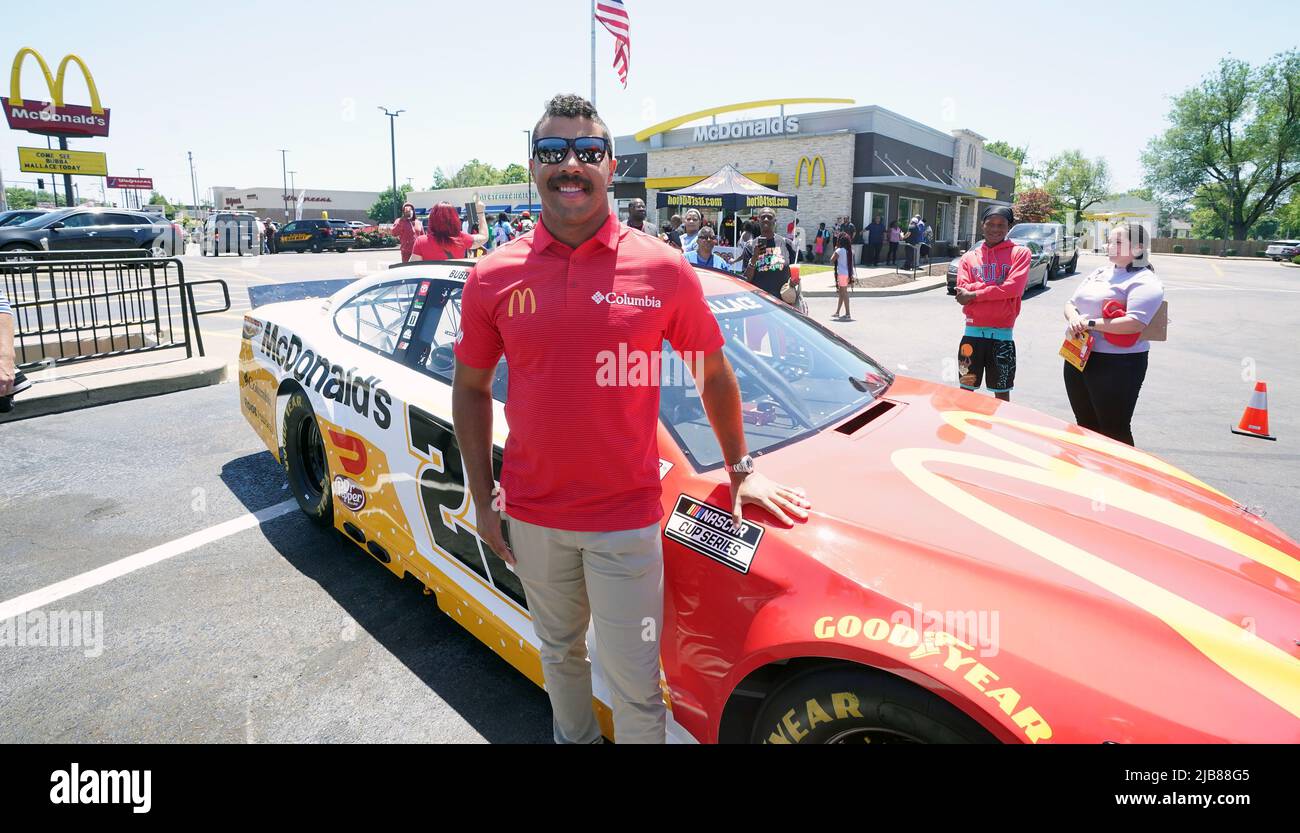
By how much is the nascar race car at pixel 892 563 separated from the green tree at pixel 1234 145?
2836 inches

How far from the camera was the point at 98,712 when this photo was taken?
260 cm

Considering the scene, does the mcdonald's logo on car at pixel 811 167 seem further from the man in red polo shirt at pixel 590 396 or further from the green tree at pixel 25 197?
the green tree at pixel 25 197

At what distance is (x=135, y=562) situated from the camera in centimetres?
372

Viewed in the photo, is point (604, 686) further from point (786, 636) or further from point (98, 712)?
point (98, 712)

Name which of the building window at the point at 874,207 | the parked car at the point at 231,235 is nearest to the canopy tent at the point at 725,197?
the building window at the point at 874,207

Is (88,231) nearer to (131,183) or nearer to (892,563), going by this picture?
(892,563)

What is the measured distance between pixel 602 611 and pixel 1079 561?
1.21 meters

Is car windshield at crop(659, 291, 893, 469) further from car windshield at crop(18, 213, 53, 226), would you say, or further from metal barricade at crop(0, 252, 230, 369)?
car windshield at crop(18, 213, 53, 226)
